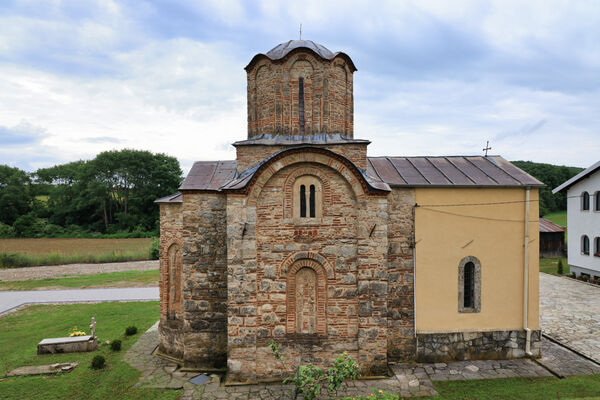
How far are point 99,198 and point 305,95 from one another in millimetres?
46641

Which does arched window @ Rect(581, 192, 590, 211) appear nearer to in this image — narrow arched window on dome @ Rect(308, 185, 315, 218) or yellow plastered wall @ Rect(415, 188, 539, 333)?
yellow plastered wall @ Rect(415, 188, 539, 333)

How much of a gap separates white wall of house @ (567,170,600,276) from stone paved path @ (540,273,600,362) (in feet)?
4.66

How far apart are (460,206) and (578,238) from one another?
57.6ft

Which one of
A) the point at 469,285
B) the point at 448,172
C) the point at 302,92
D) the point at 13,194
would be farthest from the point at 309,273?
the point at 13,194

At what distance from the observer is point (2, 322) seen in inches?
589

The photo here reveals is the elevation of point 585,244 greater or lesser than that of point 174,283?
greater

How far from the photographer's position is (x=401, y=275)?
34.7 ft

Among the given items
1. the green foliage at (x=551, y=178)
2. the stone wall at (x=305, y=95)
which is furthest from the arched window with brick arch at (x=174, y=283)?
the green foliage at (x=551, y=178)

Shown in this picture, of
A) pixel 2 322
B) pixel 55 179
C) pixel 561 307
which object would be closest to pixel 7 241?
pixel 55 179

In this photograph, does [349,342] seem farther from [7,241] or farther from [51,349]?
[7,241]

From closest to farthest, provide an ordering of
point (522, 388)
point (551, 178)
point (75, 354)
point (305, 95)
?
point (522, 388) < point (305, 95) < point (75, 354) < point (551, 178)

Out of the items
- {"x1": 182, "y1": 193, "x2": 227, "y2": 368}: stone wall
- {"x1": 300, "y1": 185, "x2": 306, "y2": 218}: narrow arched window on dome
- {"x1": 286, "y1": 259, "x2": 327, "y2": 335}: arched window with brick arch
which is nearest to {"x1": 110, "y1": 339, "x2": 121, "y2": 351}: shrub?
{"x1": 182, "y1": 193, "x2": 227, "y2": 368}: stone wall

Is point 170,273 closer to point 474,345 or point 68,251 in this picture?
point 474,345

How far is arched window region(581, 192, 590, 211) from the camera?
69.6ft
